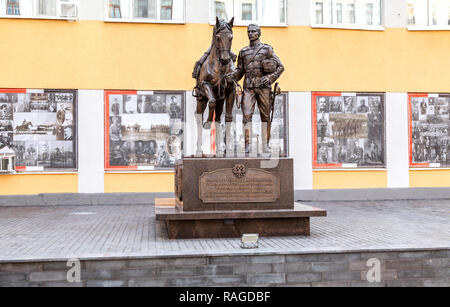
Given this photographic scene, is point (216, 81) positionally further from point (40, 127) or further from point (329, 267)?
point (40, 127)

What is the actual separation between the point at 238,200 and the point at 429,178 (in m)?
9.50

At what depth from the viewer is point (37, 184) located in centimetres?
1399

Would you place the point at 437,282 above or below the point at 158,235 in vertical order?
below

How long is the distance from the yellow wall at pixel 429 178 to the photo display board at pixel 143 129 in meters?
7.25

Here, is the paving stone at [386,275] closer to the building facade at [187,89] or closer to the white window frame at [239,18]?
the building facade at [187,89]

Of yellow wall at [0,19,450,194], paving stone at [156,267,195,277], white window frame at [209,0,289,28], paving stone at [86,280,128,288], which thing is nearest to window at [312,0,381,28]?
yellow wall at [0,19,450,194]

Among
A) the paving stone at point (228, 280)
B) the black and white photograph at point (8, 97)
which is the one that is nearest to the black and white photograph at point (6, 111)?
the black and white photograph at point (8, 97)

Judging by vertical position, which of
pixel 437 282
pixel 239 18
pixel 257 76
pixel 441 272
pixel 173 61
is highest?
pixel 239 18

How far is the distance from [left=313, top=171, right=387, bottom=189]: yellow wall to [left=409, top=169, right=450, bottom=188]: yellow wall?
3.14 feet

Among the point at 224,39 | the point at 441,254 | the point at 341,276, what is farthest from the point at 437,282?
the point at 224,39

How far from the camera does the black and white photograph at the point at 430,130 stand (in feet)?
51.0

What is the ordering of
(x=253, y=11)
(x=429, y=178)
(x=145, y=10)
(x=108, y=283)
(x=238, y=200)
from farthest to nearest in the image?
(x=429, y=178), (x=253, y=11), (x=145, y=10), (x=238, y=200), (x=108, y=283)

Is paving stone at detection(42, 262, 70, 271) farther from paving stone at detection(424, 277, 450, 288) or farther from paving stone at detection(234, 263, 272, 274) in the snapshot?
paving stone at detection(424, 277, 450, 288)
